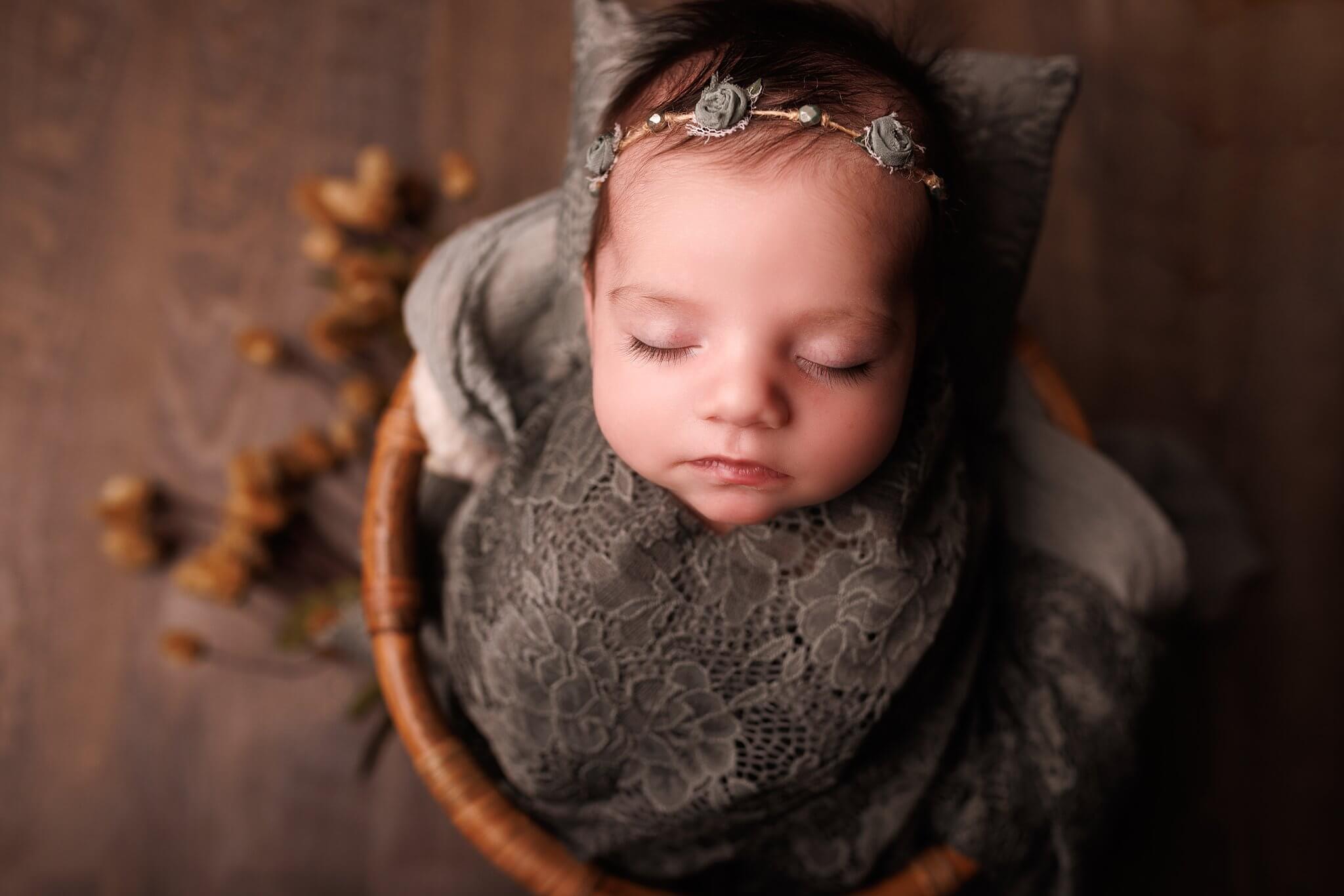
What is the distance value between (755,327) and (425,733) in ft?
1.64

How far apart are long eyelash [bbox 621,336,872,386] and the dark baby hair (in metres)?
0.08

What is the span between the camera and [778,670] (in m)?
0.82

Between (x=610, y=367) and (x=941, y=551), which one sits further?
(x=941, y=551)

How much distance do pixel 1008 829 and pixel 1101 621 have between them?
215mm

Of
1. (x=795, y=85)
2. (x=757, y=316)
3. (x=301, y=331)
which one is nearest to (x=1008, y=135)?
(x=795, y=85)

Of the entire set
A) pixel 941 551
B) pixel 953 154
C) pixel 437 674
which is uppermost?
pixel 953 154

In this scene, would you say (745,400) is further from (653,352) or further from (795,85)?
(795,85)

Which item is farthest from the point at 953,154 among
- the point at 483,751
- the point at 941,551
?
the point at 483,751

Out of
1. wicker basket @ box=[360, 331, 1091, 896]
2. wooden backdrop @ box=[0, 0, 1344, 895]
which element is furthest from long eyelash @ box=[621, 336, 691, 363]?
wooden backdrop @ box=[0, 0, 1344, 895]

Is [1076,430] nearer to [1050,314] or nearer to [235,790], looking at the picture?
[1050,314]

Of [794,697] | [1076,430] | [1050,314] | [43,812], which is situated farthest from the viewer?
[1050,314]

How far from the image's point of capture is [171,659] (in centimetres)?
137

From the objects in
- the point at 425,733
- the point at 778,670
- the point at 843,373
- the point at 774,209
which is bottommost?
the point at 425,733

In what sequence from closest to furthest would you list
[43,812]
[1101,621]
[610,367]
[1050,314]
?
[610,367] → [1101,621] → [43,812] → [1050,314]
